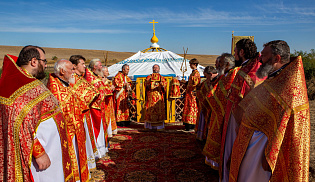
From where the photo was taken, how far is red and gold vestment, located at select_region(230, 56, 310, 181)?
204 centimetres

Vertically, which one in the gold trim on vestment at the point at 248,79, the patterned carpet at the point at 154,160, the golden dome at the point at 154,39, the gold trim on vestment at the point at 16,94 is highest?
the golden dome at the point at 154,39

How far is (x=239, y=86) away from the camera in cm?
299

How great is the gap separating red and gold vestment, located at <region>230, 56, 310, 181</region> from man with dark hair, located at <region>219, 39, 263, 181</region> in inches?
26.6

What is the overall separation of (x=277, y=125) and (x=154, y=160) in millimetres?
3419

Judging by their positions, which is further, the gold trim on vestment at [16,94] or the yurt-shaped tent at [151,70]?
the yurt-shaped tent at [151,70]

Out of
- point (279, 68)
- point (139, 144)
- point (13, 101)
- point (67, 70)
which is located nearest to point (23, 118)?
point (13, 101)

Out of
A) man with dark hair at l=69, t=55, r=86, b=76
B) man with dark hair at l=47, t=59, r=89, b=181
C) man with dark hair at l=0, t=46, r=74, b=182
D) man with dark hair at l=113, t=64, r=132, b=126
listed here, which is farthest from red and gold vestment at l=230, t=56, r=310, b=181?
man with dark hair at l=113, t=64, r=132, b=126

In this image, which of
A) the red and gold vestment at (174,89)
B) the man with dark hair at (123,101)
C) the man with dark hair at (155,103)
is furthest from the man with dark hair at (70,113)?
the red and gold vestment at (174,89)

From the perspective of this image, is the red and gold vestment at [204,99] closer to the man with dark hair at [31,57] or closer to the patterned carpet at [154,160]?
the patterned carpet at [154,160]

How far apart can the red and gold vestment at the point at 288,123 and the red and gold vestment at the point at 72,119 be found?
Result: 2447mm

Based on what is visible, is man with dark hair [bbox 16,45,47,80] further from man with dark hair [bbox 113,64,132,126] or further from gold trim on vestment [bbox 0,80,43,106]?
man with dark hair [bbox 113,64,132,126]

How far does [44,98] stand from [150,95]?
5.56 meters

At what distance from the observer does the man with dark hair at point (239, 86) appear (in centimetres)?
292

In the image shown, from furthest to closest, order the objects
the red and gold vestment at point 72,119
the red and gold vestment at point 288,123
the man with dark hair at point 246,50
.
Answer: the man with dark hair at point 246,50
the red and gold vestment at point 72,119
the red and gold vestment at point 288,123
